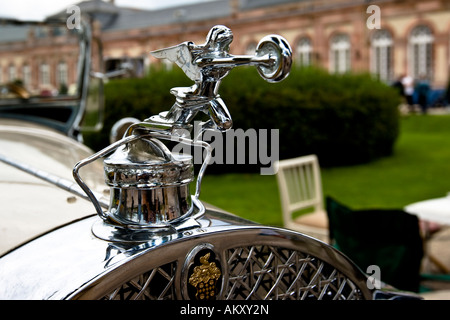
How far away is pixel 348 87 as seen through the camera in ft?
35.6

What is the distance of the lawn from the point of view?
7316mm

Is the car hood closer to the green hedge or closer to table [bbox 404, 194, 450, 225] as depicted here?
table [bbox 404, 194, 450, 225]

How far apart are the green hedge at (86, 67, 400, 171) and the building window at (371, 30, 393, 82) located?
17091 mm

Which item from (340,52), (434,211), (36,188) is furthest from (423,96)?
(36,188)

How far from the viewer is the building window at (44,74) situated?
3.05 m

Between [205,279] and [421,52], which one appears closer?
[205,279]

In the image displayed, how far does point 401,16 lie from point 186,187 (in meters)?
27.0

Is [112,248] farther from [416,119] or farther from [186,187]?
[416,119]

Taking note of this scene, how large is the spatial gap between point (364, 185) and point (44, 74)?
6.54 metres

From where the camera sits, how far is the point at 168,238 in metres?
1.11

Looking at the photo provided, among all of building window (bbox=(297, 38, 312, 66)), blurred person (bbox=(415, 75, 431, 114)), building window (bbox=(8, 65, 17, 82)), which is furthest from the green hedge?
building window (bbox=(297, 38, 312, 66))
